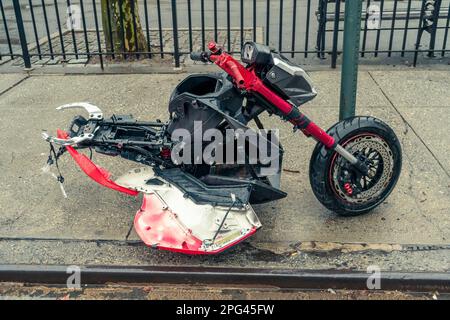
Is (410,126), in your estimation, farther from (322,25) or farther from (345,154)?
(322,25)

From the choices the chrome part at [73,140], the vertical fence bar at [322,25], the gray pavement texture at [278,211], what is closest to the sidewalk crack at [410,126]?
the gray pavement texture at [278,211]

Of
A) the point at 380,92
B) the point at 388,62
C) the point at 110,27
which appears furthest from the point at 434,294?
the point at 110,27

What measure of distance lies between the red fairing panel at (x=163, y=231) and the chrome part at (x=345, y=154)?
76cm

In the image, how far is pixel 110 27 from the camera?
7.07m

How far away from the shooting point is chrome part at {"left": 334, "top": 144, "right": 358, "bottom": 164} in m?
3.42

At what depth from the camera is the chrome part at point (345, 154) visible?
→ 342 centimetres

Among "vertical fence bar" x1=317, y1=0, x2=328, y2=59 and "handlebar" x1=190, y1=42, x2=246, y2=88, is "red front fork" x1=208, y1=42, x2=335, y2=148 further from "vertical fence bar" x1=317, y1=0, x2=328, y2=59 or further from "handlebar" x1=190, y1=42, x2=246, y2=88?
"vertical fence bar" x1=317, y1=0, x2=328, y2=59

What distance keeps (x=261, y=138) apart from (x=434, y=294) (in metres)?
1.41

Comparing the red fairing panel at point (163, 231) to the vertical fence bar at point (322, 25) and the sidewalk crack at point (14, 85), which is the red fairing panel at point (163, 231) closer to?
the sidewalk crack at point (14, 85)

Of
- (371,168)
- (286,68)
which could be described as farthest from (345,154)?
(286,68)

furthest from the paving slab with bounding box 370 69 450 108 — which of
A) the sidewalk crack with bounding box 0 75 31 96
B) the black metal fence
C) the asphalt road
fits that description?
the sidewalk crack with bounding box 0 75 31 96

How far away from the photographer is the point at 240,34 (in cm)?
820

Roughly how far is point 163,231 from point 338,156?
4.10ft
